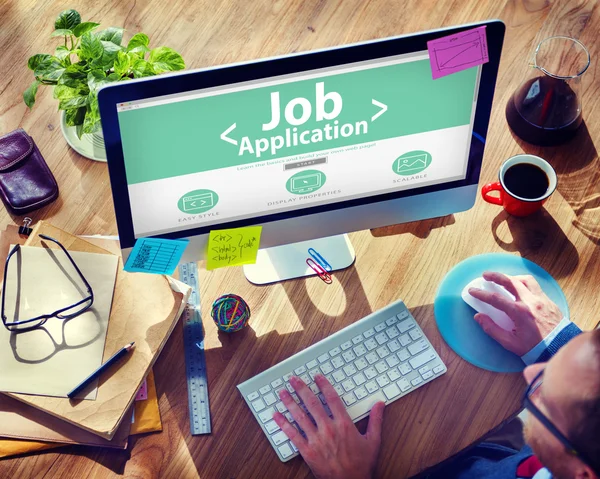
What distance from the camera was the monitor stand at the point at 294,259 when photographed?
1309 millimetres

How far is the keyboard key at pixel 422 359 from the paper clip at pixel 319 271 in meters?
0.22

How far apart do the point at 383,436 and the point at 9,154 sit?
89 centimetres

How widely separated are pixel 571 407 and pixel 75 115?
925 millimetres

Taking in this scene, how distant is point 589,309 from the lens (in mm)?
1283

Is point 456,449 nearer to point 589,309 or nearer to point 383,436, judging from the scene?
point 383,436

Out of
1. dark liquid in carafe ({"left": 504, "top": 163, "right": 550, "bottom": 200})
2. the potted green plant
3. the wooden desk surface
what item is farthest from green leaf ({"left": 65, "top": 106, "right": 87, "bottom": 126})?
dark liquid in carafe ({"left": 504, "top": 163, "right": 550, "bottom": 200})

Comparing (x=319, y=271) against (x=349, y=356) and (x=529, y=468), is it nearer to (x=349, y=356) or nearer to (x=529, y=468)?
(x=349, y=356)

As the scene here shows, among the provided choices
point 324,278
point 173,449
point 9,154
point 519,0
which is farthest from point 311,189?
point 519,0

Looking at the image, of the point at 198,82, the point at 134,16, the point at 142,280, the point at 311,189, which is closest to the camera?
the point at 198,82

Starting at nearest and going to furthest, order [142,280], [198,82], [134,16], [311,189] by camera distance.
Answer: [198,82]
[311,189]
[142,280]
[134,16]

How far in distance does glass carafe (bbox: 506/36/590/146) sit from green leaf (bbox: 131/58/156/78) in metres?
0.74

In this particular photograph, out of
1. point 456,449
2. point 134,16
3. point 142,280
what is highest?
point 134,16

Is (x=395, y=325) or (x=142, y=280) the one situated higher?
(x=142, y=280)

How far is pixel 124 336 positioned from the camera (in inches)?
46.8
